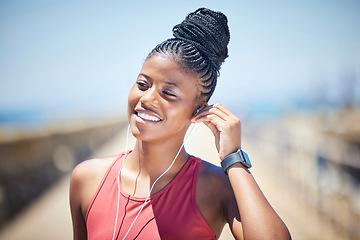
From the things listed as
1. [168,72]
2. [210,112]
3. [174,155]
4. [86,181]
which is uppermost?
[168,72]

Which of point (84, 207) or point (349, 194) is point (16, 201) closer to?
point (84, 207)

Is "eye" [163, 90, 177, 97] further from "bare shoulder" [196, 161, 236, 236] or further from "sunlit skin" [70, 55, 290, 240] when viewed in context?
"bare shoulder" [196, 161, 236, 236]

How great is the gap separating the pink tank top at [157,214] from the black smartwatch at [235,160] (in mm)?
212

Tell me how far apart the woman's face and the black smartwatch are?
14.1 inches

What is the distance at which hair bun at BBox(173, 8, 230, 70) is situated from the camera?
1.95m

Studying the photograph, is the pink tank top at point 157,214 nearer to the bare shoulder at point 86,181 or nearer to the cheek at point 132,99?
the bare shoulder at point 86,181

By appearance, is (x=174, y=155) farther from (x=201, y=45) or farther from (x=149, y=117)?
(x=201, y=45)

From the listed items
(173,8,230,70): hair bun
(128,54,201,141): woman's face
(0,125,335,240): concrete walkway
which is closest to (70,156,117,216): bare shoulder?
(128,54,201,141): woman's face

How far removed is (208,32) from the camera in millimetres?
1945

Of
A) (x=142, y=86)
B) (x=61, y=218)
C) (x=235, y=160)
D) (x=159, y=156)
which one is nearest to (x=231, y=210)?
(x=235, y=160)

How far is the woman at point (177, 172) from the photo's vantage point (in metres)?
1.75

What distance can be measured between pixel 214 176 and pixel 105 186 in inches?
26.7

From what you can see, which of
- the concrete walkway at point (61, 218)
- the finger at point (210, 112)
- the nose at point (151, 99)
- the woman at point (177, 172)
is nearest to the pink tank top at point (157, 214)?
the woman at point (177, 172)

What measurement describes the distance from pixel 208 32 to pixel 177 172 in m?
0.88
